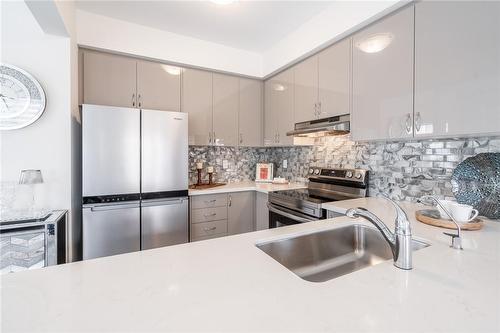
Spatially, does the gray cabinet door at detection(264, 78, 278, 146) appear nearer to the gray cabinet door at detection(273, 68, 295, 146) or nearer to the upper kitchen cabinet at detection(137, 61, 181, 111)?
the gray cabinet door at detection(273, 68, 295, 146)

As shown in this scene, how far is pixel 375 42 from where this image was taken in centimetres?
169

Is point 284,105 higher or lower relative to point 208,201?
higher

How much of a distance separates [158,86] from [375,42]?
2077 millimetres

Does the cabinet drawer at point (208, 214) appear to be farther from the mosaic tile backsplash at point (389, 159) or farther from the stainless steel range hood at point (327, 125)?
the stainless steel range hood at point (327, 125)

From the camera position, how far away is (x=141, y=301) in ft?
1.82

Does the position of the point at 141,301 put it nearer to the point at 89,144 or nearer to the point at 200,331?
the point at 200,331

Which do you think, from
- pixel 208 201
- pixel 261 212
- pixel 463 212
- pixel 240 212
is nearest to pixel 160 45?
pixel 208 201

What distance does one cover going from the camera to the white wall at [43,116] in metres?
1.64

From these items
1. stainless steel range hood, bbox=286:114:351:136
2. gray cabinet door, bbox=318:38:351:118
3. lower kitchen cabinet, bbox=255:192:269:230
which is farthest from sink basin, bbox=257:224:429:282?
lower kitchen cabinet, bbox=255:192:269:230

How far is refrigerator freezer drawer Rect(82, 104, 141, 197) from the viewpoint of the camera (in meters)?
1.85

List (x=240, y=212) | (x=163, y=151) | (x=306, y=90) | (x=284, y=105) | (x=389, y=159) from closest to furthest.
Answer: (x=389, y=159), (x=163, y=151), (x=306, y=90), (x=240, y=212), (x=284, y=105)

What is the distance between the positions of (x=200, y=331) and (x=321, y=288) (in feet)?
1.09

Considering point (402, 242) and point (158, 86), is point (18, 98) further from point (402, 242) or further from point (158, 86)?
point (402, 242)

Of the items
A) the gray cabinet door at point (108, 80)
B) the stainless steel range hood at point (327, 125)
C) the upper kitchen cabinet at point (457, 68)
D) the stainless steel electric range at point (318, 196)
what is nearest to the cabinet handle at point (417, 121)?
the upper kitchen cabinet at point (457, 68)
